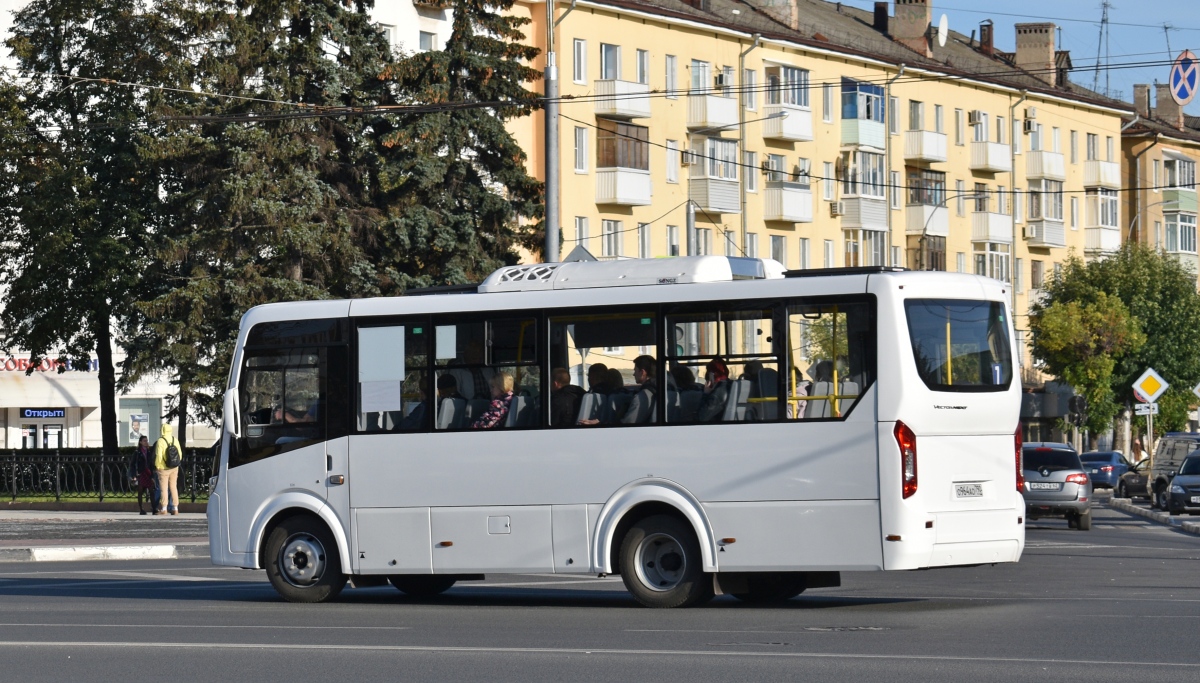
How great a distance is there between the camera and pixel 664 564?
15680 mm

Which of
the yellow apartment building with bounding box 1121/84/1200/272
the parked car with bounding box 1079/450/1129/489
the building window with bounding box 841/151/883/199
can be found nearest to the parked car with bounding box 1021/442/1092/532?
the parked car with bounding box 1079/450/1129/489

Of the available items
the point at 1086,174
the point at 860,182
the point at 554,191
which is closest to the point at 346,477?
the point at 554,191

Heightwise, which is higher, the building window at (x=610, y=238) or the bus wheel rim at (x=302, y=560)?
the building window at (x=610, y=238)

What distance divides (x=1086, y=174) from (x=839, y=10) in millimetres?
14557

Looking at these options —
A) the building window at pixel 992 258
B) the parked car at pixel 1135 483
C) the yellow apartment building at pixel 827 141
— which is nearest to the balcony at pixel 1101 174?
the yellow apartment building at pixel 827 141

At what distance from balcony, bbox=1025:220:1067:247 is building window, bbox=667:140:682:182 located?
2249 centimetres

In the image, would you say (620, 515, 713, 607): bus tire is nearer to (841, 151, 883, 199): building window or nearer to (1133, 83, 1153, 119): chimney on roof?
(841, 151, 883, 199): building window

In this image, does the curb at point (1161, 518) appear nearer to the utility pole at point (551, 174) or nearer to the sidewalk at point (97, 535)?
the utility pole at point (551, 174)

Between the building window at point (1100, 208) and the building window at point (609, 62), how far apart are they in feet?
102

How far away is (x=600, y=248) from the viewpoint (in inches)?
2653

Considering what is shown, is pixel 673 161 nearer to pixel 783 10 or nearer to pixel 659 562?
pixel 783 10

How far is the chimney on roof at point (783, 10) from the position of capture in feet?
251

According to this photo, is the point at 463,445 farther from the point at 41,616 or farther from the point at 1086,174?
the point at 1086,174

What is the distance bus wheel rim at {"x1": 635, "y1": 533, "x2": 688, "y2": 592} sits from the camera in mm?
15602
